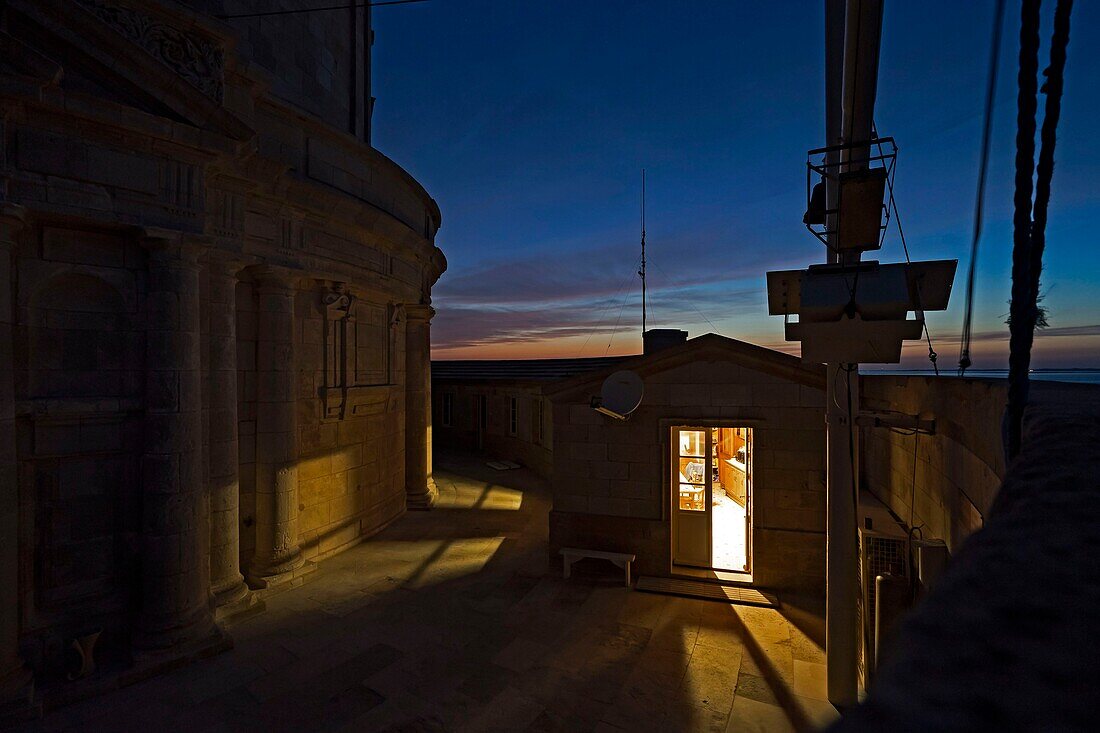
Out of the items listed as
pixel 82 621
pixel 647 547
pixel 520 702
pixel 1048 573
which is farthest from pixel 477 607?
pixel 1048 573

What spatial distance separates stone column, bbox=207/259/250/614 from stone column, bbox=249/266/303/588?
2.41ft

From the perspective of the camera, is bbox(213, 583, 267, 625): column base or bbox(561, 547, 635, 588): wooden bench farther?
bbox(561, 547, 635, 588): wooden bench

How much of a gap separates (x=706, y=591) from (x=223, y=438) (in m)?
8.34

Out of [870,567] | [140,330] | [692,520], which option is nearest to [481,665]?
[692,520]

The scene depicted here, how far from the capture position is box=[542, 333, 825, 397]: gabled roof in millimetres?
8336

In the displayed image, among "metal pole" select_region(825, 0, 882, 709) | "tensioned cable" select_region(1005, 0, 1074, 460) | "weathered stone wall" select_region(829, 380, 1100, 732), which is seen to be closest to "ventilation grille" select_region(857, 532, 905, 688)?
"metal pole" select_region(825, 0, 882, 709)

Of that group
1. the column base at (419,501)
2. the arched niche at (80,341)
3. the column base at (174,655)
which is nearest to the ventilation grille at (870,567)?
the column base at (174,655)

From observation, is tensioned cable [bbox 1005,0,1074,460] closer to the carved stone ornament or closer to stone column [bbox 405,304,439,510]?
the carved stone ornament

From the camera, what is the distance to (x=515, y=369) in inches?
932

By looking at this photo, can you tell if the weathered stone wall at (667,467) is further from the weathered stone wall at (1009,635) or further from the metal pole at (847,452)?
the weathered stone wall at (1009,635)

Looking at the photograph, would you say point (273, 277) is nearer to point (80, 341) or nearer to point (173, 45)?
point (80, 341)

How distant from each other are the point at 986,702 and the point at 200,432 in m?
8.48

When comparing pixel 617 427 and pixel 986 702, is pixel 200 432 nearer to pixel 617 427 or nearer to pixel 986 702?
pixel 617 427

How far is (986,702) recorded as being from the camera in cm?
51
